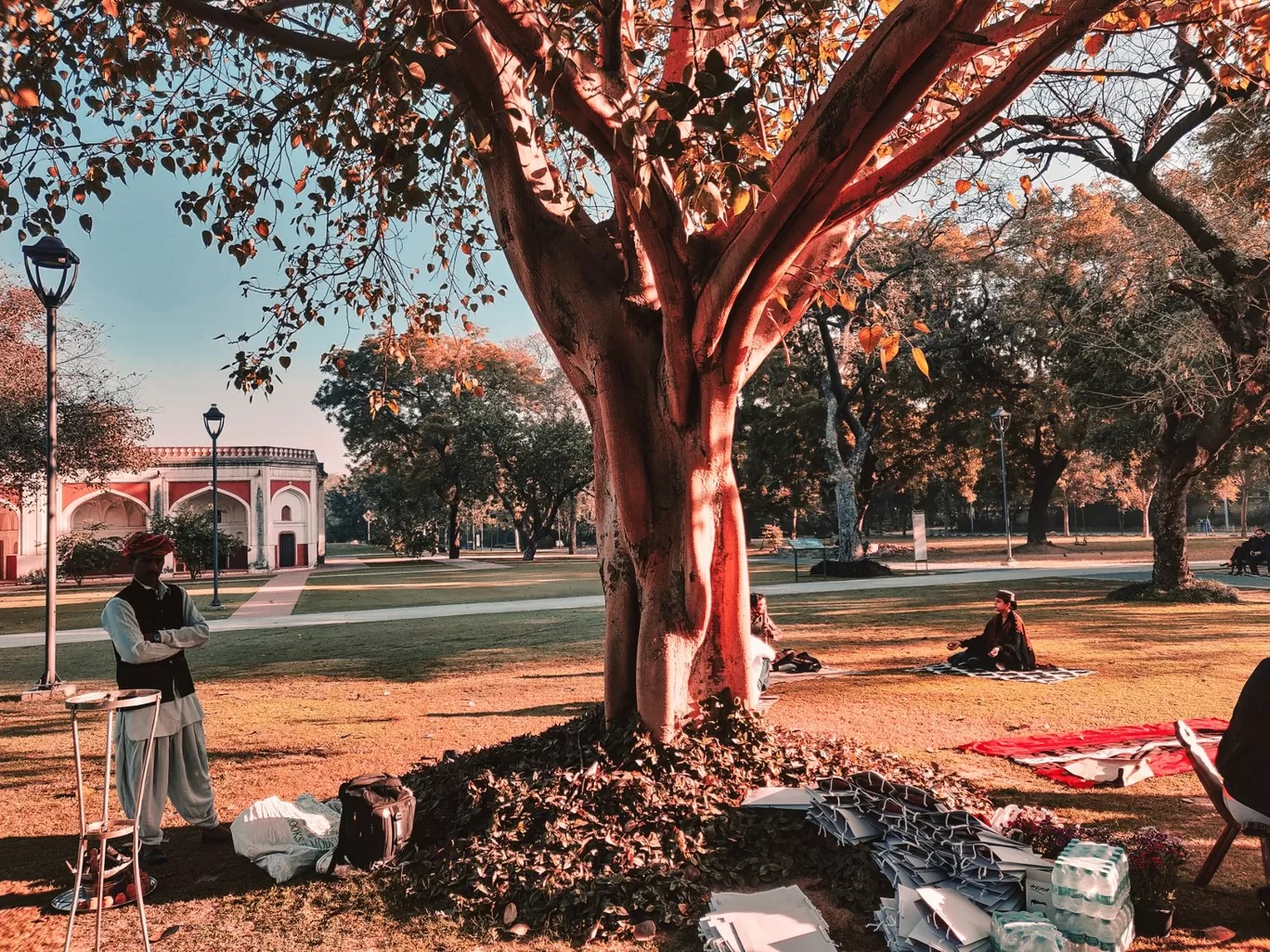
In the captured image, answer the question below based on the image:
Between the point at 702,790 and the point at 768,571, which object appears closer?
the point at 702,790

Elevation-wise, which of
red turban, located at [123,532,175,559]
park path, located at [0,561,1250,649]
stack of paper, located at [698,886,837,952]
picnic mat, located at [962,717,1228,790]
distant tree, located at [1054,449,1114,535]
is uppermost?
distant tree, located at [1054,449,1114,535]

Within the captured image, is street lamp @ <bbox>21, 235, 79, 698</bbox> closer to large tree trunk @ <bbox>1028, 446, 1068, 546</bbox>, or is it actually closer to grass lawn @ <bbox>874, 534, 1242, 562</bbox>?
grass lawn @ <bbox>874, 534, 1242, 562</bbox>

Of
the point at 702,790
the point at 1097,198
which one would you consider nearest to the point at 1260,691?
the point at 702,790

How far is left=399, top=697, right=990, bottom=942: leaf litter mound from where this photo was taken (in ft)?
13.6

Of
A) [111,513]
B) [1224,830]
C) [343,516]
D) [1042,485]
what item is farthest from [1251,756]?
[343,516]

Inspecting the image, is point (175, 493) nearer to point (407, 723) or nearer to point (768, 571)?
point (768, 571)

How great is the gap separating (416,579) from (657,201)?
90.6ft

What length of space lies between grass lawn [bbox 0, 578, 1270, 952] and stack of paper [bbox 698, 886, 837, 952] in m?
0.18

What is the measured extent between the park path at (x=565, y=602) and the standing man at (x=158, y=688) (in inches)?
485

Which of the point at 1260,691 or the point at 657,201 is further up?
the point at 657,201

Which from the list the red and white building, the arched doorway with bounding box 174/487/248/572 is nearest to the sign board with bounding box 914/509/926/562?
the red and white building

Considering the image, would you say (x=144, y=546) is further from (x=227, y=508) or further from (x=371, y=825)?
(x=227, y=508)

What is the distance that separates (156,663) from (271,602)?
773 inches

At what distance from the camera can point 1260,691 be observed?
164 inches
